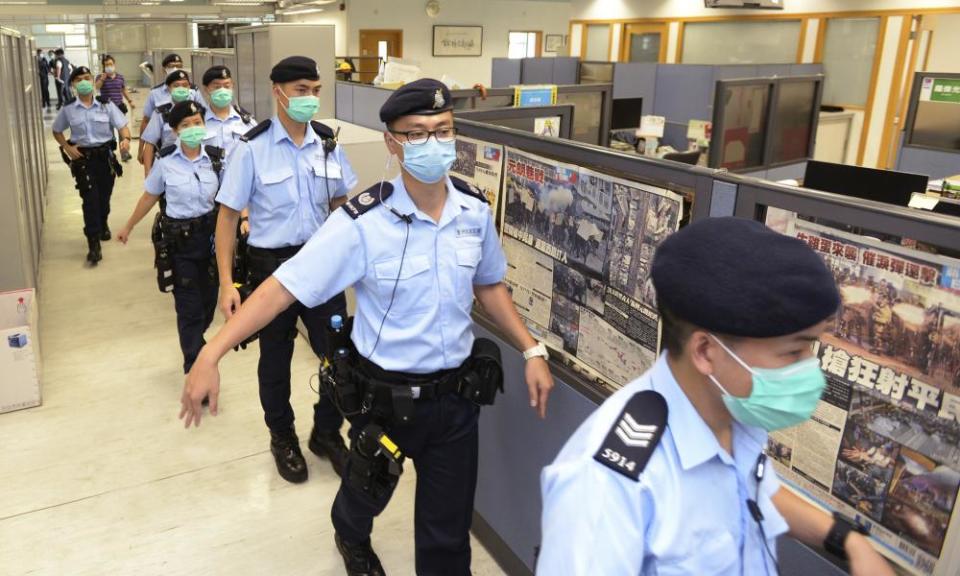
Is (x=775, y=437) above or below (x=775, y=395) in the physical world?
below

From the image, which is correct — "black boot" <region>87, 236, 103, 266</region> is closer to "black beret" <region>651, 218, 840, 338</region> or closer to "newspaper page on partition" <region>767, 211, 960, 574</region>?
"newspaper page on partition" <region>767, 211, 960, 574</region>

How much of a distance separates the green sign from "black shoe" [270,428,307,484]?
17.5ft

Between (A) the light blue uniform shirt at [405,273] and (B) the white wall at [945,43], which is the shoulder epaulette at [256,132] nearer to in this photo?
(A) the light blue uniform shirt at [405,273]

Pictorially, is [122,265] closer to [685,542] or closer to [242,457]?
[242,457]

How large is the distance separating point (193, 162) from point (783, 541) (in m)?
3.30

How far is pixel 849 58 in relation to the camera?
9953 mm

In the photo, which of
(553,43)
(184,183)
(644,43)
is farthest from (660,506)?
(553,43)

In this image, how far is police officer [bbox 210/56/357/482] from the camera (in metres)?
2.71

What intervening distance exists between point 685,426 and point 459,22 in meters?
16.1

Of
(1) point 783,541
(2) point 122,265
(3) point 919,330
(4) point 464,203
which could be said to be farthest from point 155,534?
(2) point 122,265

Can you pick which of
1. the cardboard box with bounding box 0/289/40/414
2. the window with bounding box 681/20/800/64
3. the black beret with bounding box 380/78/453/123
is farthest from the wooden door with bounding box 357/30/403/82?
the black beret with bounding box 380/78/453/123

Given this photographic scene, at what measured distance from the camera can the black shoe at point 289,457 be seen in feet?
9.65

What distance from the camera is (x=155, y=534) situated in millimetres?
2625

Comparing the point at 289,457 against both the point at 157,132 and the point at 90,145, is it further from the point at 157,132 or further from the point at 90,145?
the point at 90,145
